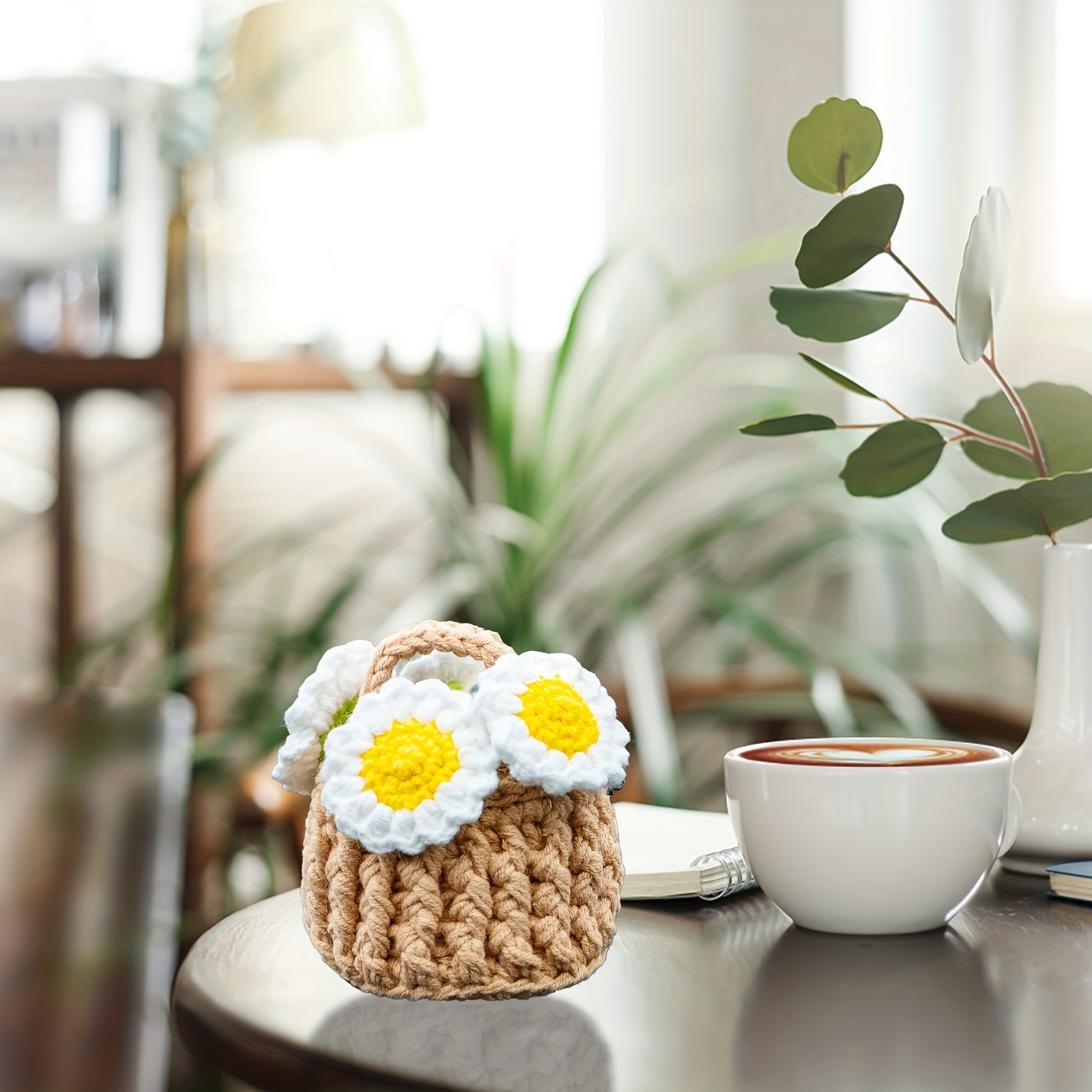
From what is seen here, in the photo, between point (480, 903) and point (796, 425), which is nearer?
point (480, 903)

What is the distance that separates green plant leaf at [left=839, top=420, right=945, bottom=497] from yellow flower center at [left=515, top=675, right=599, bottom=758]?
0.69 ft

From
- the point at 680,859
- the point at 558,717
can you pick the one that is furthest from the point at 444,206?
the point at 558,717

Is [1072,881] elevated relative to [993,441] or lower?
lower

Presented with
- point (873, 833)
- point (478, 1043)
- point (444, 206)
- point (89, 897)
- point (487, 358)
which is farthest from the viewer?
point (444, 206)

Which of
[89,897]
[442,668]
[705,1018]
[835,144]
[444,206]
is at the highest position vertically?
[444,206]

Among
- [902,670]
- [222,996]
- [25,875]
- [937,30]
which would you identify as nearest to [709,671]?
[902,670]

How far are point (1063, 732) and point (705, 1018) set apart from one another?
11.5 inches

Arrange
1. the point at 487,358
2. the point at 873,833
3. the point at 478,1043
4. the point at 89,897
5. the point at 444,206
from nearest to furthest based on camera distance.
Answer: the point at 478,1043
the point at 873,833
the point at 89,897
the point at 487,358
the point at 444,206

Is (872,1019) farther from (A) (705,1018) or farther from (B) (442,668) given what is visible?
(B) (442,668)

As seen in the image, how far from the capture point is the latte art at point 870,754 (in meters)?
0.54

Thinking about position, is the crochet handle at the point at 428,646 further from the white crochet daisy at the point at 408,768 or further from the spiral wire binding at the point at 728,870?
the spiral wire binding at the point at 728,870

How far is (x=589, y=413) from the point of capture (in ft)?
4.95

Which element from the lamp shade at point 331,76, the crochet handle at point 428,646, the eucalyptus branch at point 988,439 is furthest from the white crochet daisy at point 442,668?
the lamp shade at point 331,76

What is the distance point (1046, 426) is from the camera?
0.67m
